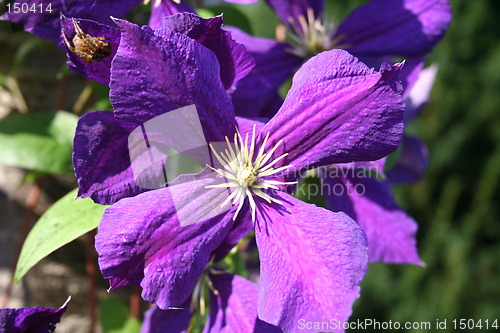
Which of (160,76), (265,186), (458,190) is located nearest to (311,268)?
(265,186)

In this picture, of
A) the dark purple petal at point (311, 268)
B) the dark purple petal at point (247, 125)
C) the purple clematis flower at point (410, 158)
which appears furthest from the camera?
the purple clematis flower at point (410, 158)

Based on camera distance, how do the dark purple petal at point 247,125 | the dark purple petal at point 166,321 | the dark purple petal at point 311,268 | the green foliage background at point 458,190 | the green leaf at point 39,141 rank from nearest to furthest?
the dark purple petal at point 311,268 → the dark purple petal at point 247,125 → the dark purple petal at point 166,321 → the green leaf at point 39,141 → the green foliage background at point 458,190

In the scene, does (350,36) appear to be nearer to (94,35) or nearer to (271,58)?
(271,58)

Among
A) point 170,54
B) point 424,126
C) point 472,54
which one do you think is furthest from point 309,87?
point 472,54

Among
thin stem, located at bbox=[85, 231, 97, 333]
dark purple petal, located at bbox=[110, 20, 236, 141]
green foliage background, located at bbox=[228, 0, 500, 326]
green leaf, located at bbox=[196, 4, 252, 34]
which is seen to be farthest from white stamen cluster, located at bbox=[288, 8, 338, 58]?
green foliage background, located at bbox=[228, 0, 500, 326]

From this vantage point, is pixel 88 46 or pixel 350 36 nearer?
pixel 88 46

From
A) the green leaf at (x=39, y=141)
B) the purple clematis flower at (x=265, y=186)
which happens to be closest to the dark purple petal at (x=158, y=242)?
the purple clematis flower at (x=265, y=186)

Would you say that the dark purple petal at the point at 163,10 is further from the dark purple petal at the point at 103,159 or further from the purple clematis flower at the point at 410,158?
the purple clematis flower at the point at 410,158
